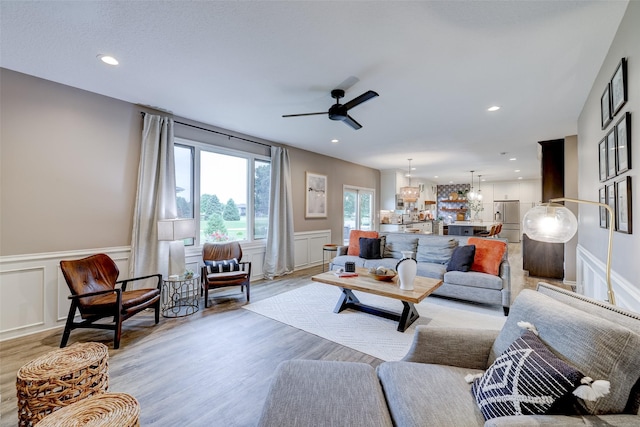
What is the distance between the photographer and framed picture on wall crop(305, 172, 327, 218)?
6.22 metres

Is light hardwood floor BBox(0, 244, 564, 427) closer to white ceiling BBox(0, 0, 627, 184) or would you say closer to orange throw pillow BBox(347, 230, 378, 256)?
orange throw pillow BBox(347, 230, 378, 256)

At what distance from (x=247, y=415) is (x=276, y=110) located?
3430 millimetres

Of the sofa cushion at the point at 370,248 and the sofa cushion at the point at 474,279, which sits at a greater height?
the sofa cushion at the point at 370,248

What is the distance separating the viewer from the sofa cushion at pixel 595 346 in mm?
912

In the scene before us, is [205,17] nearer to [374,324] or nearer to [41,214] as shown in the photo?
[41,214]

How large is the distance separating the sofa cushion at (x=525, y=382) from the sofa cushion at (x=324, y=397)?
445mm

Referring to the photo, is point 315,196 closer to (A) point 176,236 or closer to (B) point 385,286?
(A) point 176,236

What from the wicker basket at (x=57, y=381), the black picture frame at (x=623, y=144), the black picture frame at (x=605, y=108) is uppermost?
the black picture frame at (x=605, y=108)

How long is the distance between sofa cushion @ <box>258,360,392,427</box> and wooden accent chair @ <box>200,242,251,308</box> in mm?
2499

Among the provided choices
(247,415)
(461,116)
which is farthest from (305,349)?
(461,116)

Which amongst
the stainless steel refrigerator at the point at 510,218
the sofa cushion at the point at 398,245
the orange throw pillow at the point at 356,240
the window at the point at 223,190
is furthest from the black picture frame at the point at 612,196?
the stainless steel refrigerator at the point at 510,218

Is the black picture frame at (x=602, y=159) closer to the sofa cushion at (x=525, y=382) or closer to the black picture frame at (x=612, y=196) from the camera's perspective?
the black picture frame at (x=612, y=196)

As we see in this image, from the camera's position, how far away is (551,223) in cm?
147

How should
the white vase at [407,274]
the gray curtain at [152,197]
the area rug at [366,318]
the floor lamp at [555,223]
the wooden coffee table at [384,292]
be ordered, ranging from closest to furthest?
the floor lamp at [555,223]
the area rug at [366,318]
the wooden coffee table at [384,292]
the white vase at [407,274]
the gray curtain at [152,197]
